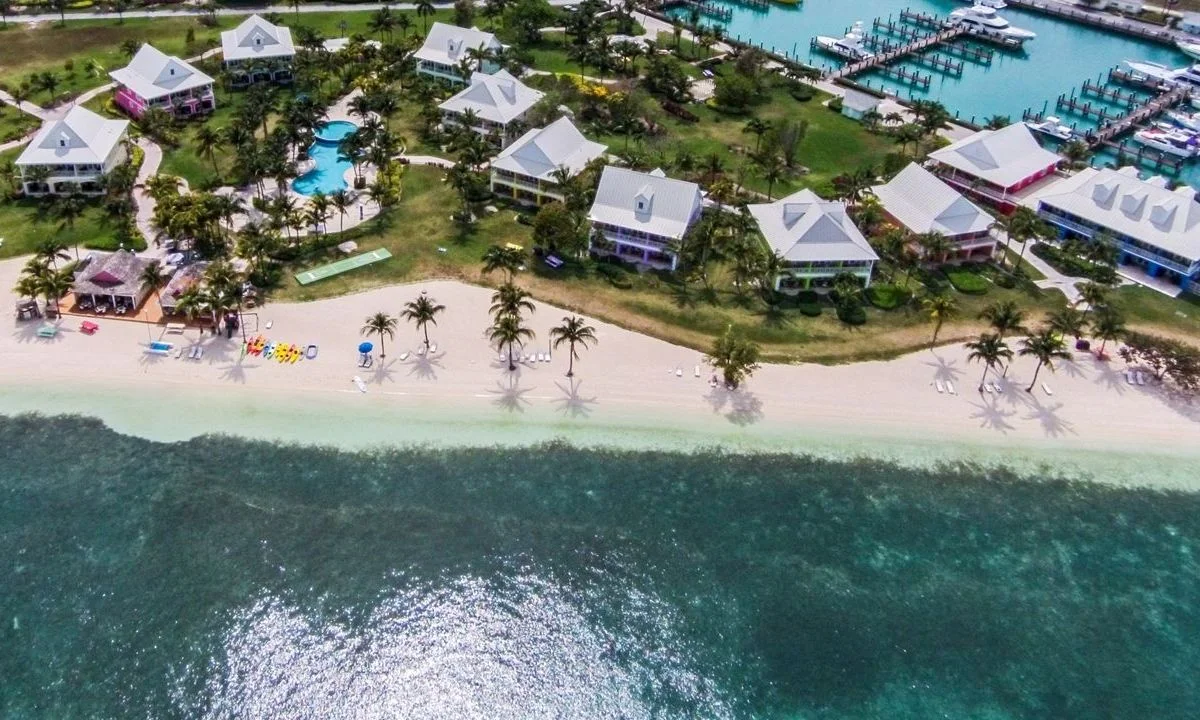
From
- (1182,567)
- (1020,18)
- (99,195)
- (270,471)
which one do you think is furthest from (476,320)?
(1020,18)

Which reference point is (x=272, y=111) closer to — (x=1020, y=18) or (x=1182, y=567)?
(x=1182, y=567)

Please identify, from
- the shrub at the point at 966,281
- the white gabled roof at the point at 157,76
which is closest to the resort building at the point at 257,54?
the white gabled roof at the point at 157,76

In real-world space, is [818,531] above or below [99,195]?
below

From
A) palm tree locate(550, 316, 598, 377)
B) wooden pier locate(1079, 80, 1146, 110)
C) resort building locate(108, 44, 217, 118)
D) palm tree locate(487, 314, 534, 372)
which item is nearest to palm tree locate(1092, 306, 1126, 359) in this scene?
palm tree locate(550, 316, 598, 377)

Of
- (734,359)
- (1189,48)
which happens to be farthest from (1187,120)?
(734,359)

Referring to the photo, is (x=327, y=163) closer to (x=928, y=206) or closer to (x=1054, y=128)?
(x=928, y=206)

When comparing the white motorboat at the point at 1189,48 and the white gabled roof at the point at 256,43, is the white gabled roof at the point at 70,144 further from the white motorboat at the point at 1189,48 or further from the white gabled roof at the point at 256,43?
the white motorboat at the point at 1189,48

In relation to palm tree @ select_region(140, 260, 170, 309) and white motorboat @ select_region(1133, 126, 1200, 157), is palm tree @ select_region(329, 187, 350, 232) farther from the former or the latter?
white motorboat @ select_region(1133, 126, 1200, 157)
